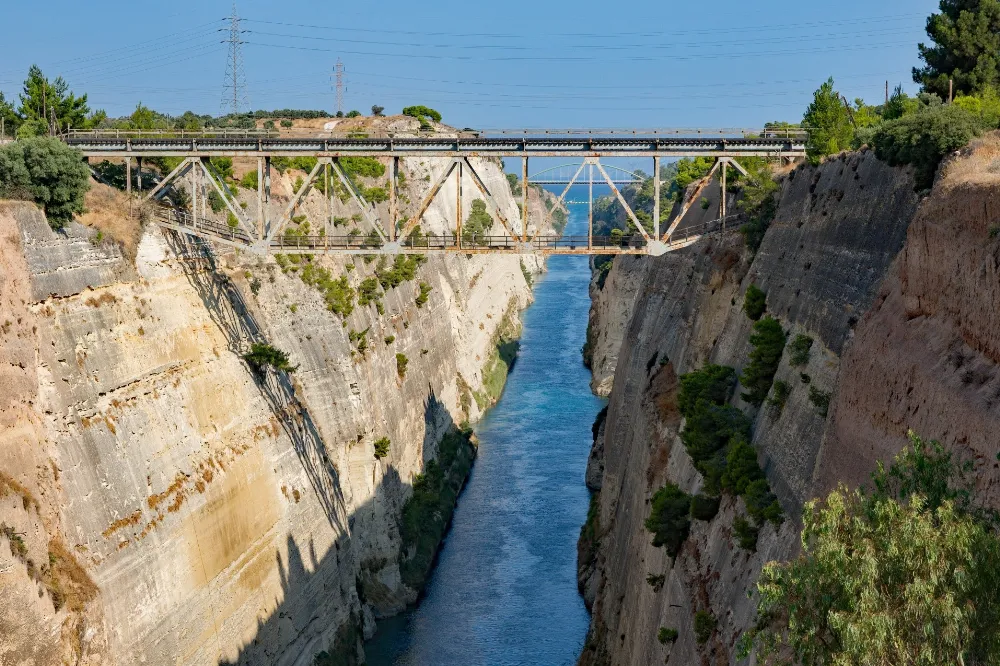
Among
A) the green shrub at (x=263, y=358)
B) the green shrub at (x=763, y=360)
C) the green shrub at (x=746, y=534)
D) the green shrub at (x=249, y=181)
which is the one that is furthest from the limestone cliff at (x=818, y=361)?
the green shrub at (x=249, y=181)

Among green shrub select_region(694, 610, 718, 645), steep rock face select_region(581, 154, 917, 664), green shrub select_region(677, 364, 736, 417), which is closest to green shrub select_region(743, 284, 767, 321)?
steep rock face select_region(581, 154, 917, 664)

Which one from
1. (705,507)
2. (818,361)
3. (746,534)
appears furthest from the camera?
(705,507)

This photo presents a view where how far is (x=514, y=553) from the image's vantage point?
156 ft

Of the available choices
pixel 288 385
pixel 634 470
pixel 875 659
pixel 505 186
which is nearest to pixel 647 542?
pixel 634 470

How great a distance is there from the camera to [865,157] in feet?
86.5

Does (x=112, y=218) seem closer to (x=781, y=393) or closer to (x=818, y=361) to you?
(x=781, y=393)

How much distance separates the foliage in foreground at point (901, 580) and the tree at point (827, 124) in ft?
61.1

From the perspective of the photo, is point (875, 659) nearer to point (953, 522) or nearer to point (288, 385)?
point (953, 522)

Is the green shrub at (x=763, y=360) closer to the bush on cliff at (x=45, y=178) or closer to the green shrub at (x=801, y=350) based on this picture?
the green shrub at (x=801, y=350)

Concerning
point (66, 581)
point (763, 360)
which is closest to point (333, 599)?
point (66, 581)

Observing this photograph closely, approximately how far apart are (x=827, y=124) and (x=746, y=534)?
46.1 ft

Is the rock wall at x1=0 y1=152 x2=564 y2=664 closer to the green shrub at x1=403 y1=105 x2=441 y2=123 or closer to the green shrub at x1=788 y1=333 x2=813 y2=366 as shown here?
the green shrub at x1=788 y1=333 x2=813 y2=366

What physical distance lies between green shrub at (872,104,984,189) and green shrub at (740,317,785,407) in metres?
5.05

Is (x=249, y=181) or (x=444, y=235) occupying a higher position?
(x=249, y=181)
